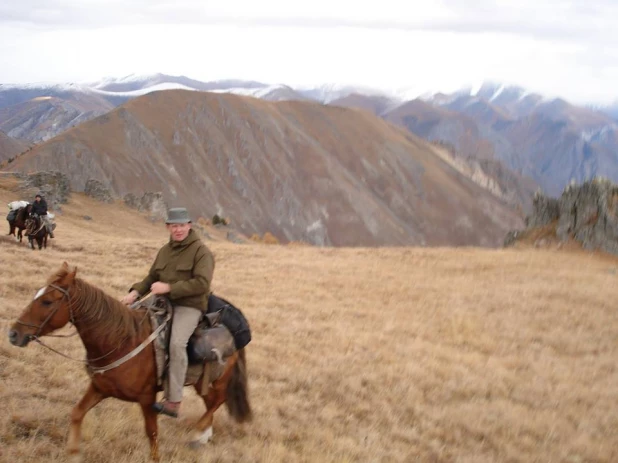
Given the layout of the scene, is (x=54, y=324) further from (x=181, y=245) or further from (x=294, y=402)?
(x=294, y=402)

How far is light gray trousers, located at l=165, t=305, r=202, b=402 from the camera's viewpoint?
18.4 ft

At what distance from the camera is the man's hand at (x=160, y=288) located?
5371mm

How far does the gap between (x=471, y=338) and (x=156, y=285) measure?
31.2 ft

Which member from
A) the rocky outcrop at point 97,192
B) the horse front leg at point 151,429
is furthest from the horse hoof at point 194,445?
the rocky outcrop at point 97,192

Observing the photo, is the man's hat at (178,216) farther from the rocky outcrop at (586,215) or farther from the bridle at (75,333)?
the rocky outcrop at (586,215)

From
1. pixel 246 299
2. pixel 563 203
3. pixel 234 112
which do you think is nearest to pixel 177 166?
pixel 234 112

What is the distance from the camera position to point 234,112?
10731cm

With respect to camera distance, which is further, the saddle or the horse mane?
the saddle

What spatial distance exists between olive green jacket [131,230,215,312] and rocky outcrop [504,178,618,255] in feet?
82.1

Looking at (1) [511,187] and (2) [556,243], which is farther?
(1) [511,187]

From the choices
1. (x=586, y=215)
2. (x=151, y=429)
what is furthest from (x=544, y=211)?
(x=151, y=429)

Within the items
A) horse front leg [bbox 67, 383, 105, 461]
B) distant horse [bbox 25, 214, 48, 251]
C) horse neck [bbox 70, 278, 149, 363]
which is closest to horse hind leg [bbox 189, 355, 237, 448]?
horse neck [bbox 70, 278, 149, 363]

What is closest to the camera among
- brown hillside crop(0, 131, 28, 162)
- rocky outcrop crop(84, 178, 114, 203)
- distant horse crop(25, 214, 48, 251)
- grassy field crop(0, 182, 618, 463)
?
grassy field crop(0, 182, 618, 463)

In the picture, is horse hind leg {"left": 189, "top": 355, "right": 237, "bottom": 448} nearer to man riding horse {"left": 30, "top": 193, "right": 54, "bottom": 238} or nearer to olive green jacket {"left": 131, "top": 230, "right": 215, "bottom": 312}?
olive green jacket {"left": 131, "top": 230, "right": 215, "bottom": 312}
